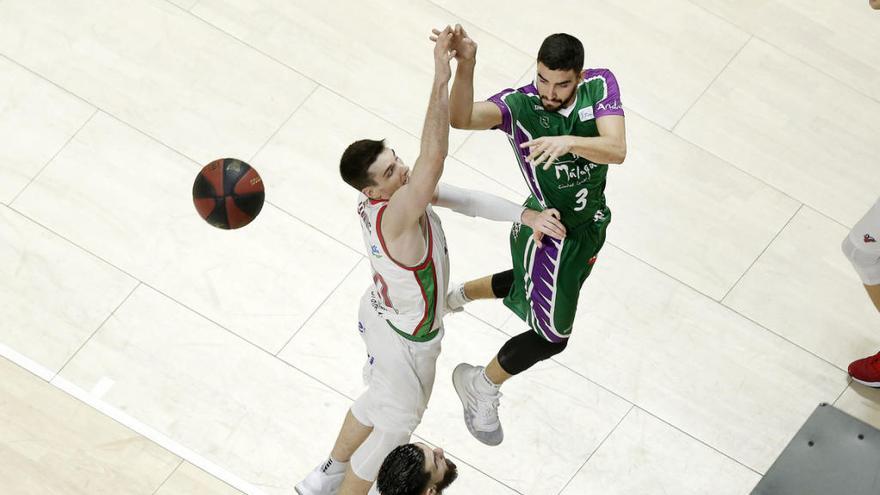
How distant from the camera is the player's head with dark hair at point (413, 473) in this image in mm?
4008

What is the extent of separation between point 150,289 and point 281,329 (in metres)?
0.75

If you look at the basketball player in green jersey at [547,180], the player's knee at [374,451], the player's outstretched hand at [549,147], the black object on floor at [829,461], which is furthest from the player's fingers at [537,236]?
the black object on floor at [829,461]

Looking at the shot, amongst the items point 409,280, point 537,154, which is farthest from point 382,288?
point 537,154

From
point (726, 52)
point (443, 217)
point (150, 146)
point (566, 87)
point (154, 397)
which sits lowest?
point (154, 397)

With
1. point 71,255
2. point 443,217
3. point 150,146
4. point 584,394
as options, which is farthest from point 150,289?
point 584,394

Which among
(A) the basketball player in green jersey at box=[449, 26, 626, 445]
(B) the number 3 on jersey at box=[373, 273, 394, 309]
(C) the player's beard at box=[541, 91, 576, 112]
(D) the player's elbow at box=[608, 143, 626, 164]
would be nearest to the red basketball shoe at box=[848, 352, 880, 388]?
(A) the basketball player in green jersey at box=[449, 26, 626, 445]

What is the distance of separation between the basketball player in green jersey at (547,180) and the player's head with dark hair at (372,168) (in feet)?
1.13

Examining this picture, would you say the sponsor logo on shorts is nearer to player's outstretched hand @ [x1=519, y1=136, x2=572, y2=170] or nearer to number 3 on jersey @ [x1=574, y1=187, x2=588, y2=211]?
number 3 on jersey @ [x1=574, y1=187, x2=588, y2=211]

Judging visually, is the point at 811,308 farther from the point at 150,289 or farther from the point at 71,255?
the point at 71,255

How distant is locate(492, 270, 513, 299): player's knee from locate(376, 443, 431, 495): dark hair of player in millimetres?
1463

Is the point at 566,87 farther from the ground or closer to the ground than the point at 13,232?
farther from the ground

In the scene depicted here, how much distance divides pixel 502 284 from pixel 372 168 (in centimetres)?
129

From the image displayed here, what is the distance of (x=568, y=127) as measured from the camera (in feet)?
15.4

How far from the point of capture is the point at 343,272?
6043 millimetres
